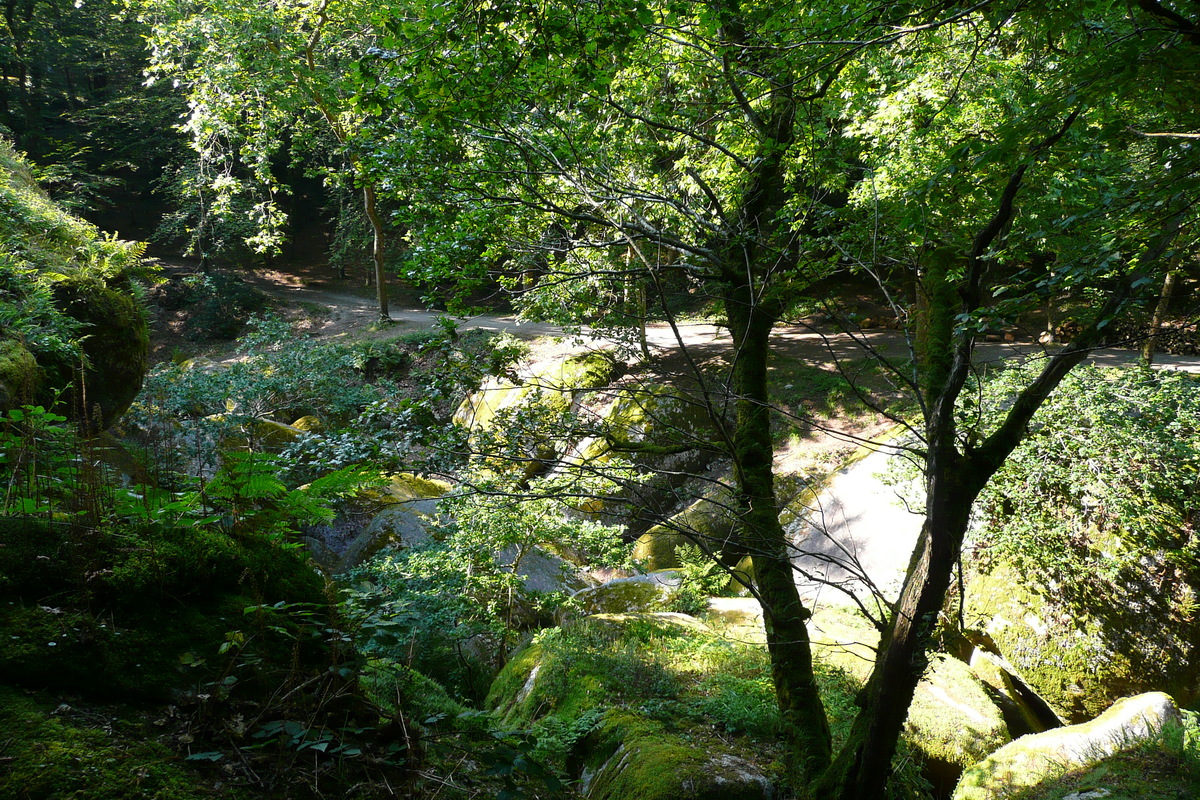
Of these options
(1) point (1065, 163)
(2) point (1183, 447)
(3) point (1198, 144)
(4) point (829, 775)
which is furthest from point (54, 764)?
(2) point (1183, 447)

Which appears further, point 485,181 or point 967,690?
point 967,690

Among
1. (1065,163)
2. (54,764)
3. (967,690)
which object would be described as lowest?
(967,690)

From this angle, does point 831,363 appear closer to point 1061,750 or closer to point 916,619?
point 1061,750

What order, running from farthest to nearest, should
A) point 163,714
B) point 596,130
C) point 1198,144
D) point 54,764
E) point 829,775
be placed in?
point 596,130, point 829,775, point 1198,144, point 163,714, point 54,764

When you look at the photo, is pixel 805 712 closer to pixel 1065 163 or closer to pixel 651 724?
pixel 651 724

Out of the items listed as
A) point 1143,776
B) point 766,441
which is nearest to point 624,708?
point 766,441

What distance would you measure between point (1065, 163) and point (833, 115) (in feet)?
10.6

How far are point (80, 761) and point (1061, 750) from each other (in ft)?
20.6

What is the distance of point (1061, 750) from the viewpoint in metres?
4.95

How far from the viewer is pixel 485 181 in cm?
409

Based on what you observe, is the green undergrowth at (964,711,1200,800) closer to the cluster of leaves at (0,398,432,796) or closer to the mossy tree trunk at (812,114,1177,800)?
the mossy tree trunk at (812,114,1177,800)

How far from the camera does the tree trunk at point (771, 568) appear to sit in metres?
3.47

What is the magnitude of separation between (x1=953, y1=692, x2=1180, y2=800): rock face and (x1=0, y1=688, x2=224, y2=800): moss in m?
5.34

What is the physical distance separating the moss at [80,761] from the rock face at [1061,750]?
5340mm
